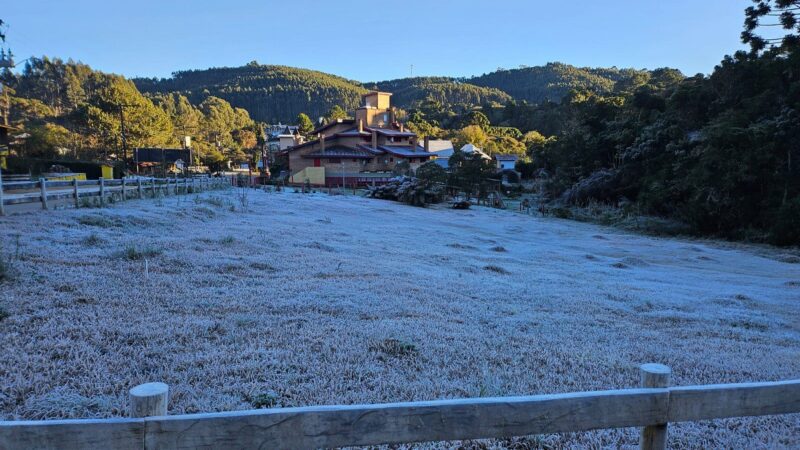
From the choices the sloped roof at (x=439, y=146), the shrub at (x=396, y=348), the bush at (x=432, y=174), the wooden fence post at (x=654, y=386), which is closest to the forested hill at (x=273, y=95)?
the sloped roof at (x=439, y=146)

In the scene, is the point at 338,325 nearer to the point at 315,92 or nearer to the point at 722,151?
the point at 722,151

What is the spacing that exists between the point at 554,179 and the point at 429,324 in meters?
38.9

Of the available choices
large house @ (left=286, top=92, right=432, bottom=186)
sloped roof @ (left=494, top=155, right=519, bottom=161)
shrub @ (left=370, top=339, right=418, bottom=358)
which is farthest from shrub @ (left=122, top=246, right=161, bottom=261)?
sloped roof @ (left=494, top=155, right=519, bottom=161)

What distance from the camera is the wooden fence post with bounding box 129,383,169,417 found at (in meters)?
2.04

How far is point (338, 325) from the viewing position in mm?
6391

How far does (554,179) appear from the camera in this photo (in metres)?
43.0

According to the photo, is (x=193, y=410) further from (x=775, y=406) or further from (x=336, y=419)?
(x=775, y=406)

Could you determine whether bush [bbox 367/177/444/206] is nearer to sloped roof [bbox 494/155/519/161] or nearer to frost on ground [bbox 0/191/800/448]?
frost on ground [bbox 0/191/800/448]

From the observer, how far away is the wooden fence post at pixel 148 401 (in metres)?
2.04

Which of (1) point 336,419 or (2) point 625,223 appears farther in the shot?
(2) point 625,223

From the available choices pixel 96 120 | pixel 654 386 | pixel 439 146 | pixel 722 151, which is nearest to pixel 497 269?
pixel 654 386

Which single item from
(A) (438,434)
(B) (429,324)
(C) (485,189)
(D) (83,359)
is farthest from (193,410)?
(C) (485,189)

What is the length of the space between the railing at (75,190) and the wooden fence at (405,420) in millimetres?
14224

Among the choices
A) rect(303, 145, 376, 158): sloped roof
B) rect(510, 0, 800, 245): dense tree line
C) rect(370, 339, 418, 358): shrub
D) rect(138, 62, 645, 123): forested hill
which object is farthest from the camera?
rect(138, 62, 645, 123): forested hill
